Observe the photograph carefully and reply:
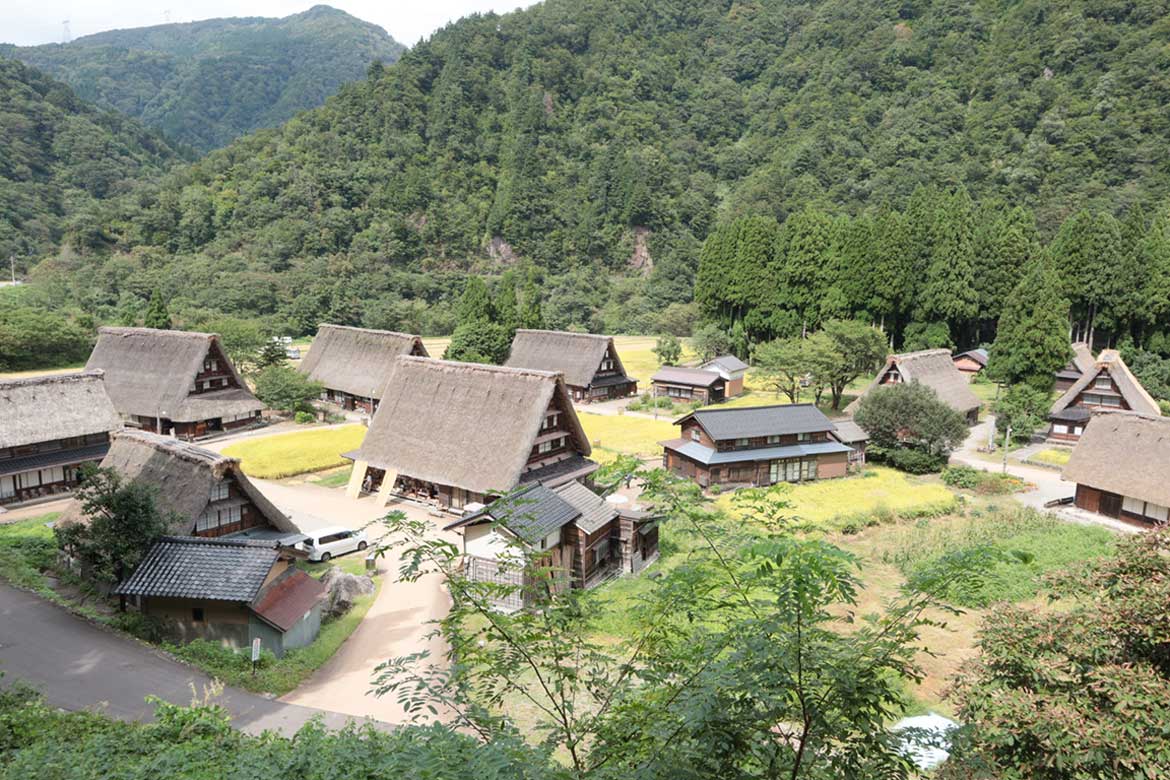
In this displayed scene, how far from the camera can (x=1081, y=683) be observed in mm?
7273

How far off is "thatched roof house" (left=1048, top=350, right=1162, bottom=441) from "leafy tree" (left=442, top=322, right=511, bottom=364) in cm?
2996

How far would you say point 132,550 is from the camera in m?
15.8

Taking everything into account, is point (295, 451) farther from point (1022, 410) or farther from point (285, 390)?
point (1022, 410)

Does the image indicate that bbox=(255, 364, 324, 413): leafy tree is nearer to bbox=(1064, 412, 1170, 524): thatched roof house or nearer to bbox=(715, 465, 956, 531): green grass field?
bbox=(715, 465, 956, 531): green grass field

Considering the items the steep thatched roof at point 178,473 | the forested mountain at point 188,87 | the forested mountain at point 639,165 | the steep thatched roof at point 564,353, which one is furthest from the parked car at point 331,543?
the forested mountain at point 188,87

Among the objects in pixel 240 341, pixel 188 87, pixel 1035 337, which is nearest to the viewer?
pixel 1035 337

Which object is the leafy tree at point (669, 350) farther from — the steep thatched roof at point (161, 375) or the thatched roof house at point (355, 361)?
the steep thatched roof at point (161, 375)

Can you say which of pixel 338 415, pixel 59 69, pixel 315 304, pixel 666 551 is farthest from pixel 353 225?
pixel 59 69

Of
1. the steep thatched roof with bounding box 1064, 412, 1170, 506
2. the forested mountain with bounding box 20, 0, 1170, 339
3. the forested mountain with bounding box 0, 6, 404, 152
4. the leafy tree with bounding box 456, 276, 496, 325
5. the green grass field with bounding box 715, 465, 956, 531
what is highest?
the forested mountain with bounding box 0, 6, 404, 152

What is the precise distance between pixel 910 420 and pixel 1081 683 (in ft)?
82.5

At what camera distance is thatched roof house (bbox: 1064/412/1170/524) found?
2402 cm

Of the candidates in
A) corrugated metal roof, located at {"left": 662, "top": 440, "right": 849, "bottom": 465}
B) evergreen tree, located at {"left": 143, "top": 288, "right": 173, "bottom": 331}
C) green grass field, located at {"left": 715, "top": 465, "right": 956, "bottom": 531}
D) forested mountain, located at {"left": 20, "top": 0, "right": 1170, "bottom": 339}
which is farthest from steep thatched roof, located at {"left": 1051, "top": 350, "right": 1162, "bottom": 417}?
evergreen tree, located at {"left": 143, "top": 288, "right": 173, "bottom": 331}

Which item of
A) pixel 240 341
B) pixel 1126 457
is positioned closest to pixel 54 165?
pixel 240 341

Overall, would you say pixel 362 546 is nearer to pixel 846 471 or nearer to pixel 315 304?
pixel 846 471
